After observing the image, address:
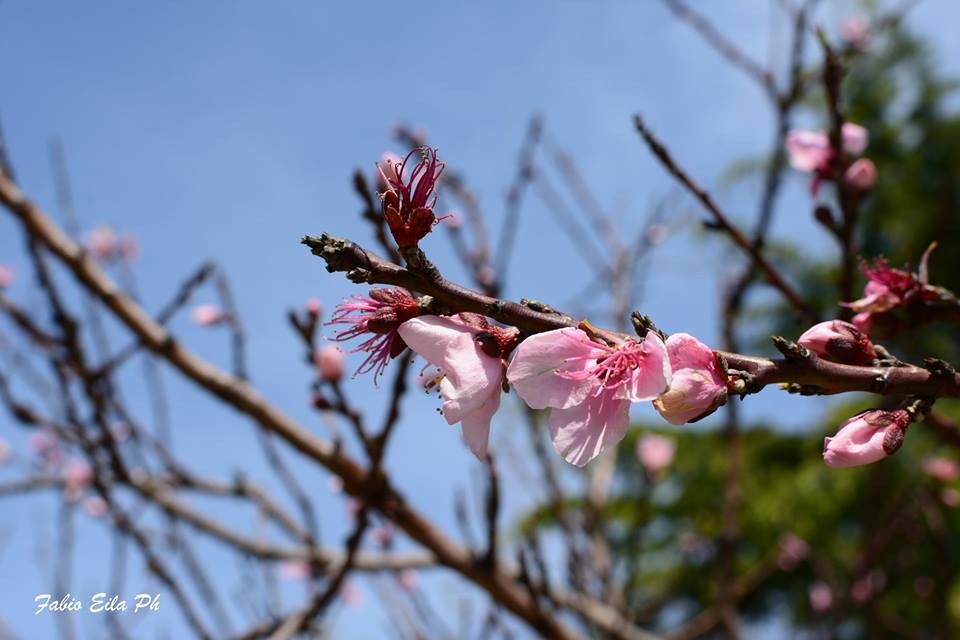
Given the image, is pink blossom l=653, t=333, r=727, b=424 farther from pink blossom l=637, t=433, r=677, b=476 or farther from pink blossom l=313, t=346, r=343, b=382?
pink blossom l=637, t=433, r=677, b=476

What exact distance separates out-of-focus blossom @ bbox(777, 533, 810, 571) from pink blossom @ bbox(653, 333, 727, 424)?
4204 mm

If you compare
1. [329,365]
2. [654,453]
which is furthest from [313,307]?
[654,453]

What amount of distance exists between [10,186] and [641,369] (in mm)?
1893

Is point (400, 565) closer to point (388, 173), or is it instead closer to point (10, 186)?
point (10, 186)

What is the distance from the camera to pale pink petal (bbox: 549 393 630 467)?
0.92 meters

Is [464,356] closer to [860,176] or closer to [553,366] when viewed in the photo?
[553,366]

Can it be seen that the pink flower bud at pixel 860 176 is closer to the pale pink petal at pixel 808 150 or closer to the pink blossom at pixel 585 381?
the pale pink petal at pixel 808 150

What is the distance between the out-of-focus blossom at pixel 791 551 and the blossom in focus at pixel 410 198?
4297mm

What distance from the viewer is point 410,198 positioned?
3.10 ft

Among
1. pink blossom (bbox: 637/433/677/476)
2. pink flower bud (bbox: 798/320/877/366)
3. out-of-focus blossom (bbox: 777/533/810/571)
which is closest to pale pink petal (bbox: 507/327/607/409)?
pink flower bud (bbox: 798/320/877/366)

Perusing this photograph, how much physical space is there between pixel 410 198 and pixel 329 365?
3.49 ft

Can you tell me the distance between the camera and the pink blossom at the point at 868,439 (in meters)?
0.90

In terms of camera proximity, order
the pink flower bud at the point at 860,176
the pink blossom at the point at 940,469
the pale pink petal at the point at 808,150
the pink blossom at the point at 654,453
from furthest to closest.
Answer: the pink blossom at the point at 940,469 → the pink blossom at the point at 654,453 → the pale pink petal at the point at 808,150 → the pink flower bud at the point at 860,176

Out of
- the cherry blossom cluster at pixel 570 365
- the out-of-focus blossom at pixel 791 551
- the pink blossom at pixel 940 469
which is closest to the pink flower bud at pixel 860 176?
the cherry blossom cluster at pixel 570 365
